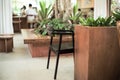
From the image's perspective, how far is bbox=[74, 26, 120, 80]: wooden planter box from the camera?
2717 mm

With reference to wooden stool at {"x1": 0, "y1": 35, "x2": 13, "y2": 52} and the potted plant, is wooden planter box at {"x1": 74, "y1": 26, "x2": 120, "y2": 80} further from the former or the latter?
wooden stool at {"x1": 0, "y1": 35, "x2": 13, "y2": 52}

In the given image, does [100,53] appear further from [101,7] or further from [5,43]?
[101,7]

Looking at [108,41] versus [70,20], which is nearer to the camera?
[108,41]

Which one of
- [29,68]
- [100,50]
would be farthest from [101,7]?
[100,50]

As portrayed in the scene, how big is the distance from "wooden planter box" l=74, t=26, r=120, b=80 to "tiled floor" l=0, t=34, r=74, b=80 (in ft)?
2.98

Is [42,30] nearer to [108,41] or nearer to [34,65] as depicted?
[34,65]

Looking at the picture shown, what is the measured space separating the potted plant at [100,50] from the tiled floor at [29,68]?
2.99 ft

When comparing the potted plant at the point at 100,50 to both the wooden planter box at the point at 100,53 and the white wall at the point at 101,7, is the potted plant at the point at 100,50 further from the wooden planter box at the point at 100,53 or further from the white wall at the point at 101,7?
the white wall at the point at 101,7

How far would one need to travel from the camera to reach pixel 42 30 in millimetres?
6391

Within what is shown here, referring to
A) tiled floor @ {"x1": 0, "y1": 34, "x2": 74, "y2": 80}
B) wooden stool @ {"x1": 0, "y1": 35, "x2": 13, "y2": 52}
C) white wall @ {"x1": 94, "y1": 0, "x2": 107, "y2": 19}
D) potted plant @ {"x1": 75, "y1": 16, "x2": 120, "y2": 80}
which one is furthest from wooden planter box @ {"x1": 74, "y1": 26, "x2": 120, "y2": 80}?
white wall @ {"x1": 94, "y1": 0, "x2": 107, "y2": 19}

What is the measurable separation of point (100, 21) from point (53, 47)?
1.27 meters

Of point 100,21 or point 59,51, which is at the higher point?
point 100,21

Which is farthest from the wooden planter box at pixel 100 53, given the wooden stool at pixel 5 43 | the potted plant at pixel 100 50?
the wooden stool at pixel 5 43

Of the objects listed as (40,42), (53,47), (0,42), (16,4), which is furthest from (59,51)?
(16,4)
